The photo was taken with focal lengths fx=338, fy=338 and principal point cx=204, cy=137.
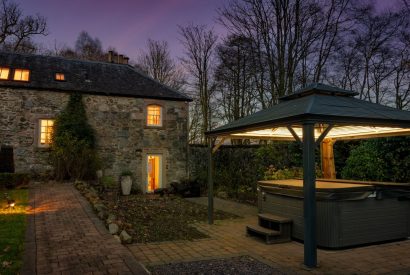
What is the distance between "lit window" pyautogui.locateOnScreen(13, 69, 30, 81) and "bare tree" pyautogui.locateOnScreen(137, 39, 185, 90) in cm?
1327

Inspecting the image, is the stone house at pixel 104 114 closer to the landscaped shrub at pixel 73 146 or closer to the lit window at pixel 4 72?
the lit window at pixel 4 72

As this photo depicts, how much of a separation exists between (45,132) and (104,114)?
8.84 feet

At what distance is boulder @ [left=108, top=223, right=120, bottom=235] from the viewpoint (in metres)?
6.45

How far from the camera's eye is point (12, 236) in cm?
591

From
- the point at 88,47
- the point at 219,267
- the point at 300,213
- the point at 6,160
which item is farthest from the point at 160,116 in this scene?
the point at 88,47

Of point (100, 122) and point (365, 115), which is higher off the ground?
point (100, 122)

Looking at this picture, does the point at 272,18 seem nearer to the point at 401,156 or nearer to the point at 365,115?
the point at 401,156

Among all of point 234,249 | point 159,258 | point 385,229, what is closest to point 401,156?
point 385,229

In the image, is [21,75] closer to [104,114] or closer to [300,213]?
[104,114]

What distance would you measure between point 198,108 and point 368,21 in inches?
502

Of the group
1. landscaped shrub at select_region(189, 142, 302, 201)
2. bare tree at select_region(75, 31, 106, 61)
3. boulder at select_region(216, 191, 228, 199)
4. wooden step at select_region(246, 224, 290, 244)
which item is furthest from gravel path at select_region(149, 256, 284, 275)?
bare tree at select_region(75, 31, 106, 61)

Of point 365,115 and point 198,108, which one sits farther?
point 198,108

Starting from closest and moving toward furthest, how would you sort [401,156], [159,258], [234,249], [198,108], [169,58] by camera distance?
[159,258]
[234,249]
[401,156]
[198,108]
[169,58]

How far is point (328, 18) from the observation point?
51.4 ft
